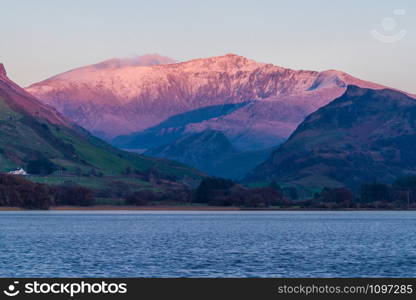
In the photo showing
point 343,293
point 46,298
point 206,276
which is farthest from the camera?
point 206,276

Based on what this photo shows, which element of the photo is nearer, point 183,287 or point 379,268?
point 183,287

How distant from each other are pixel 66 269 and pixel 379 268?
4378 centimetres

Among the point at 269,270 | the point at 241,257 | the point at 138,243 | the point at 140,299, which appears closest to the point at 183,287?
the point at 140,299

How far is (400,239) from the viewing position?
655 ft

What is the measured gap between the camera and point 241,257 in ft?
462

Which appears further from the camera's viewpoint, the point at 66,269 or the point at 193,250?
the point at 193,250

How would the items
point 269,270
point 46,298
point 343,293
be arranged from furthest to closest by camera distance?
1. point 269,270
2. point 343,293
3. point 46,298

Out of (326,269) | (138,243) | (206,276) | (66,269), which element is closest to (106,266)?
(66,269)

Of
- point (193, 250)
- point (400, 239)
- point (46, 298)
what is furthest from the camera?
point (400, 239)

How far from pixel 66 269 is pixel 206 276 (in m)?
21.0

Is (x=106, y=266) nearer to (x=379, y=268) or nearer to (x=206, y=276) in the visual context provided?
(x=206, y=276)

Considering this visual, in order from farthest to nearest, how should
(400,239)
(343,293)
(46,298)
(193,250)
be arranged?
(400,239) < (193,250) < (343,293) < (46,298)

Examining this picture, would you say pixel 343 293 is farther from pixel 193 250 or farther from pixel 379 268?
pixel 193 250

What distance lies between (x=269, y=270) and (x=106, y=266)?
76.4 feet
